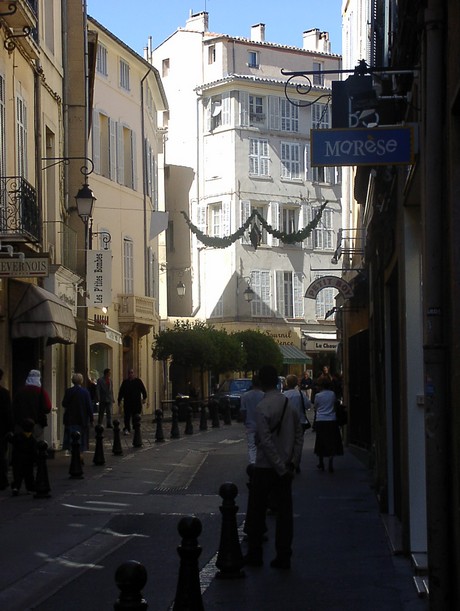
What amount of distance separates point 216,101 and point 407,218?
54713mm

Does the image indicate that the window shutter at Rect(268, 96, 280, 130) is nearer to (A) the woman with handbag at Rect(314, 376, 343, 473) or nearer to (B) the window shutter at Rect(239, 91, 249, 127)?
(B) the window shutter at Rect(239, 91, 249, 127)

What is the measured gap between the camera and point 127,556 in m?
11.8

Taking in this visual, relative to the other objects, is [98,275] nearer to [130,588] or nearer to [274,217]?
[130,588]

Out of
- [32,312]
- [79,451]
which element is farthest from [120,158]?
[79,451]

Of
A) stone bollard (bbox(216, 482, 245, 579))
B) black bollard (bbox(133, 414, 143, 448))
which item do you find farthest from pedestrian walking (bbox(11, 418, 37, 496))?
black bollard (bbox(133, 414, 143, 448))

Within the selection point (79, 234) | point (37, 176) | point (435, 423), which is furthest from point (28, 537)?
point (79, 234)

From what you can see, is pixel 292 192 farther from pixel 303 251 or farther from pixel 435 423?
pixel 435 423

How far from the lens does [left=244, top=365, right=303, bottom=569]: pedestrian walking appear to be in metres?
10.9

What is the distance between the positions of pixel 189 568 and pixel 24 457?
30.5 feet

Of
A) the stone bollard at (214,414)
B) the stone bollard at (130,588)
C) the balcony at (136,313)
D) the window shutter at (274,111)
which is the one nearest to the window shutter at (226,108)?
the window shutter at (274,111)

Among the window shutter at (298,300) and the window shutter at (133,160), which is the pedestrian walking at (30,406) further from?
the window shutter at (298,300)

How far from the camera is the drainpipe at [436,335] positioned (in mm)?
7422

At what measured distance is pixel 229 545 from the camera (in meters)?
10.4

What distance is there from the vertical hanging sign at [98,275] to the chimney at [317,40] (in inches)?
1618
